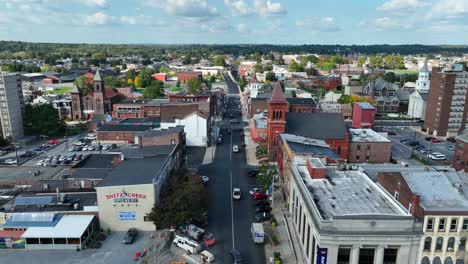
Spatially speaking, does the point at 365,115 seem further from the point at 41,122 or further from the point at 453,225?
the point at 41,122

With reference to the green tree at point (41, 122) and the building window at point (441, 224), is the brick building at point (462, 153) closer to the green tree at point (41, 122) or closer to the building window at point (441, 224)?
the building window at point (441, 224)

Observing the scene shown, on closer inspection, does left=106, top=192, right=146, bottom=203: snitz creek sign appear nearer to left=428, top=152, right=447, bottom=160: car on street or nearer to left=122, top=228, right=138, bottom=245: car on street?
left=122, top=228, right=138, bottom=245: car on street

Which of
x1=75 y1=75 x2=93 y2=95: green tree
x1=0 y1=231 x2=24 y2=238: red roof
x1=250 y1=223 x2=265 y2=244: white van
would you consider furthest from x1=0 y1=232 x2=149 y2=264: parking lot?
x1=75 y1=75 x2=93 y2=95: green tree

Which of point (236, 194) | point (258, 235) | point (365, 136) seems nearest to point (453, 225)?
point (258, 235)

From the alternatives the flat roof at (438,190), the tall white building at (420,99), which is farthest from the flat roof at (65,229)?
the tall white building at (420,99)

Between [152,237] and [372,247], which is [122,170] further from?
[372,247]

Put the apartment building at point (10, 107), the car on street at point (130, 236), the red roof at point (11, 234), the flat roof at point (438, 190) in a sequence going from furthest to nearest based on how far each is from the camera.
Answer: the apartment building at point (10, 107) → the car on street at point (130, 236) → the red roof at point (11, 234) → the flat roof at point (438, 190)

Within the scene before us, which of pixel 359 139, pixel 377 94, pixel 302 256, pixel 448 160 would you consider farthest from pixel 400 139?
pixel 302 256
